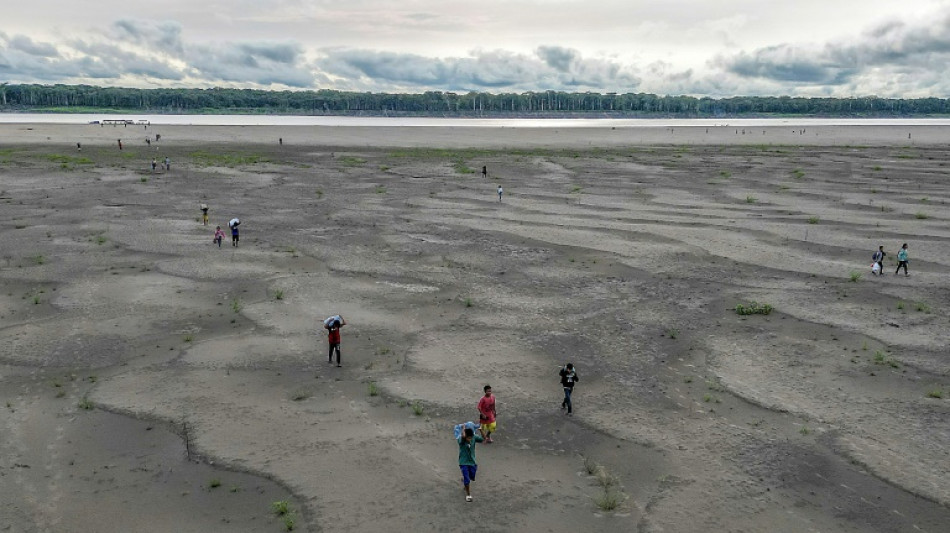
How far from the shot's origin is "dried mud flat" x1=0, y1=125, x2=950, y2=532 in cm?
1309

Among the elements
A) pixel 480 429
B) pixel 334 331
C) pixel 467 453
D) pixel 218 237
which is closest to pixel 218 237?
→ pixel 218 237

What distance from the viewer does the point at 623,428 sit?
15969mm

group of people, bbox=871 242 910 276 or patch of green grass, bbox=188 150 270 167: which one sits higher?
patch of green grass, bbox=188 150 270 167

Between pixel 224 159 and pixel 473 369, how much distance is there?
219 ft

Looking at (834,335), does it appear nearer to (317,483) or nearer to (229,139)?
(317,483)

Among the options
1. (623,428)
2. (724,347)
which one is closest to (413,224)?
(724,347)

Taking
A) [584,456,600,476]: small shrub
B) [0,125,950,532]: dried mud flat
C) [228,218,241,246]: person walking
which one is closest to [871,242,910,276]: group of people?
[0,125,950,532]: dried mud flat

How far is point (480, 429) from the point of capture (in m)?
15.2

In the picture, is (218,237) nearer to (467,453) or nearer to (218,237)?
(218,237)

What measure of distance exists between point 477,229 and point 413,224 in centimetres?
416

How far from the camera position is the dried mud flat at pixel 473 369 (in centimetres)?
1309

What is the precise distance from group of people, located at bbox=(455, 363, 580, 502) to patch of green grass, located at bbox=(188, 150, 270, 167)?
6408cm

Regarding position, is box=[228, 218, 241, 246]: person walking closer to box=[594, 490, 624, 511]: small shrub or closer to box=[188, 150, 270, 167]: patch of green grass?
box=[594, 490, 624, 511]: small shrub

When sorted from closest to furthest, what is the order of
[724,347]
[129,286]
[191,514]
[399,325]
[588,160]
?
[191,514] → [724,347] → [399,325] → [129,286] → [588,160]
